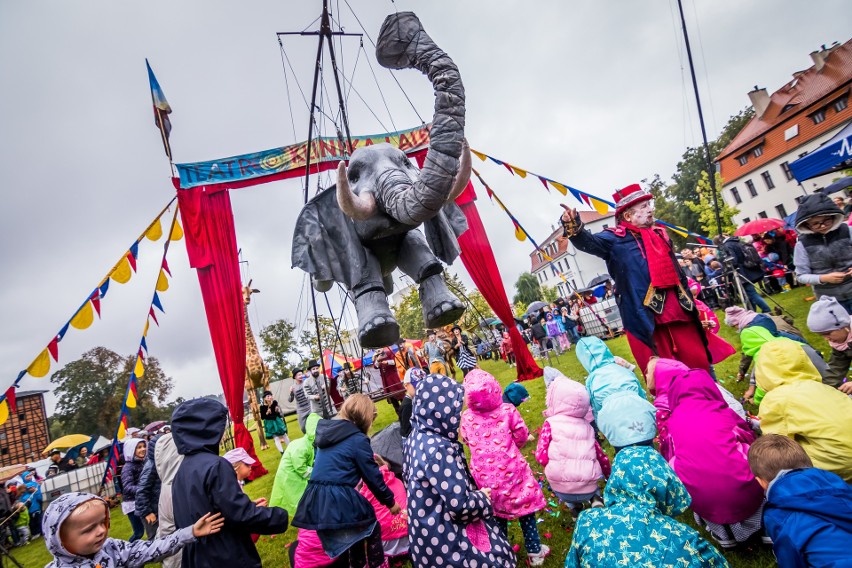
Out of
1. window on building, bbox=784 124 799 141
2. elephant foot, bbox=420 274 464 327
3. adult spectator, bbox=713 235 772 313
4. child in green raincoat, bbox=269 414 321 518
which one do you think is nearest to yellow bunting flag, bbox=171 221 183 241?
child in green raincoat, bbox=269 414 321 518

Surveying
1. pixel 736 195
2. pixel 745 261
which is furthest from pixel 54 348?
pixel 736 195

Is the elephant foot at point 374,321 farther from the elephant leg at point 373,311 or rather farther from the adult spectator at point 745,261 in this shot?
the adult spectator at point 745,261

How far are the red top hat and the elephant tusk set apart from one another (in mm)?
2247

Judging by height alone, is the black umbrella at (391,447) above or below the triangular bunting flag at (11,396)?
below

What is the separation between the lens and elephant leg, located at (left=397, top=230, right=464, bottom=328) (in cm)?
210

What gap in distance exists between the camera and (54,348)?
465 centimetres

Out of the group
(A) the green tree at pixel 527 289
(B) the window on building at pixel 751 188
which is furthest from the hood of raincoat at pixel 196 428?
(A) the green tree at pixel 527 289

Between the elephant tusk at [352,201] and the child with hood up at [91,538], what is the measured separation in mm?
1719

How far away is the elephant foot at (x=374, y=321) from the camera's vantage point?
6.52 ft

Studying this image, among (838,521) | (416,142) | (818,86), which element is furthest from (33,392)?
(818,86)

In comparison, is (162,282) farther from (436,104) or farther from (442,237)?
(436,104)

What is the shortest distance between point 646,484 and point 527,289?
2022 inches

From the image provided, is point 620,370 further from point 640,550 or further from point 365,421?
point 365,421

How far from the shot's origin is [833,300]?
11.5 ft
